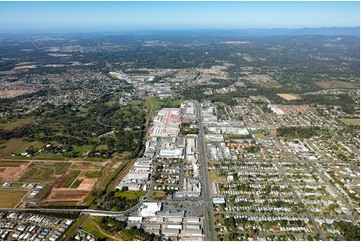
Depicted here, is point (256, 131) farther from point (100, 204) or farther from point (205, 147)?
point (100, 204)

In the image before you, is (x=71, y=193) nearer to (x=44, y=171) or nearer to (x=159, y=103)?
(x=44, y=171)

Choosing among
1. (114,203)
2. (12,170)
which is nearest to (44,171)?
(12,170)

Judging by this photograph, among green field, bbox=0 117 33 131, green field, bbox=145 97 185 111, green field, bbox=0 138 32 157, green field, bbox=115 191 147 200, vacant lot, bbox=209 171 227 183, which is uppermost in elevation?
green field, bbox=145 97 185 111

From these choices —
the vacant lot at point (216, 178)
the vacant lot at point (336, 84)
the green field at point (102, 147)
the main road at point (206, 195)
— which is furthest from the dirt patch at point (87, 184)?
the vacant lot at point (336, 84)

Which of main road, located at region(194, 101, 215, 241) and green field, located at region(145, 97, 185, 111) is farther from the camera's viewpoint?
green field, located at region(145, 97, 185, 111)

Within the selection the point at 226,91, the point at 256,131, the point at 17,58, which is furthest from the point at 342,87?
the point at 17,58

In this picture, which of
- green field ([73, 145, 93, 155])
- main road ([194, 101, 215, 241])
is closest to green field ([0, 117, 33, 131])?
green field ([73, 145, 93, 155])

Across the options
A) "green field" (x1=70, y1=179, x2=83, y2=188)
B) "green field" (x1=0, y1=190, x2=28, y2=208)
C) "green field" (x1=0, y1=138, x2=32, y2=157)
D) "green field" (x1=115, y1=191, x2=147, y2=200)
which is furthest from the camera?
"green field" (x1=0, y1=138, x2=32, y2=157)

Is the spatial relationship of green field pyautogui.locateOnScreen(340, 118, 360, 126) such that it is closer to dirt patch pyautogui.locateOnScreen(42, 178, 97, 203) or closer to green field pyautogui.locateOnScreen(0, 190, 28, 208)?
dirt patch pyautogui.locateOnScreen(42, 178, 97, 203)
